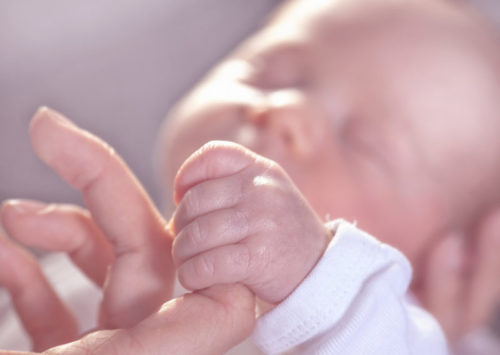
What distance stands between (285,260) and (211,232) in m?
0.06

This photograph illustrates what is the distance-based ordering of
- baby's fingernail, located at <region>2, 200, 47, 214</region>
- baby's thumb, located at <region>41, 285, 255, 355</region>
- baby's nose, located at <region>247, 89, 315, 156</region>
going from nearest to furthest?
1. baby's thumb, located at <region>41, 285, 255, 355</region>
2. baby's fingernail, located at <region>2, 200, 47, 214</region>
3. baby's nose, located at <region>247, 89, 315, 156</region>

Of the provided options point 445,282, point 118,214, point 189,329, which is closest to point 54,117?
point 118,214

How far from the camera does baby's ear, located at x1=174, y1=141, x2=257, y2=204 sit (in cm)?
36

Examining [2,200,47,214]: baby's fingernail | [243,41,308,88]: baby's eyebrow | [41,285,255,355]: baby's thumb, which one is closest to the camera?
[41,285,255,355]: baby's thumb

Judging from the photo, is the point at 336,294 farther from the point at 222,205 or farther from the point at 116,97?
the point at 116,97

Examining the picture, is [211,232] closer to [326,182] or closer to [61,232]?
[61,232]

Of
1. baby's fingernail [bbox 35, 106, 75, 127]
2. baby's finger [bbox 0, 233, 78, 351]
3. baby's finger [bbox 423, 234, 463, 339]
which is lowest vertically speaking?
baby's finger [bbox 423, 234, 463, 339]

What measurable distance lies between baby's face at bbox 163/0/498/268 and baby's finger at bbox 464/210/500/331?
44 mm

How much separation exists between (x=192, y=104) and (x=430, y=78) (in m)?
0.32

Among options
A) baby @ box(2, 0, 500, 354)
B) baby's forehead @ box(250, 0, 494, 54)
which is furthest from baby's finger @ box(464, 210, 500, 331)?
baby's forehead @ box(250, 0, 494, 54)

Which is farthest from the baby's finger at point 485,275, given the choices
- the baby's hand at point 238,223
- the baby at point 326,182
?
the baby's hand at point 238,223

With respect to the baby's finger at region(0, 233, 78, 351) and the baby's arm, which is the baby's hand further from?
the baby's finger at region(0, 233, 78, 351)

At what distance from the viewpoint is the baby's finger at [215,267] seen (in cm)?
34

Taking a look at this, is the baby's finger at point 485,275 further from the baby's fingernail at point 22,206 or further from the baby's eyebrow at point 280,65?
the baby's fingernail at point 22,206
